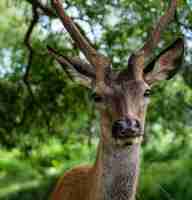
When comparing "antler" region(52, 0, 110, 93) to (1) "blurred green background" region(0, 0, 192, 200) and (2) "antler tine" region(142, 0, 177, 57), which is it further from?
(1) "blurred green background" region(0, 0, 192, 200)

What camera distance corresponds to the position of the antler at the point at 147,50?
7.59 meters

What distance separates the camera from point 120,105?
23.2 ft

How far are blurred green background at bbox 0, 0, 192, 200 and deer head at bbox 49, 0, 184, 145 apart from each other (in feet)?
4.35

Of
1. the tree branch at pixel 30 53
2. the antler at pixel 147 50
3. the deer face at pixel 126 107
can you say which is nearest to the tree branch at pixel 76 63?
the antler at pixel 147 50

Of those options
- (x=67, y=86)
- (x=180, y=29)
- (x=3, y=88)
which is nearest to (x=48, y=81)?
(x=67, y=86)

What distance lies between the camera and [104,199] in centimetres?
716

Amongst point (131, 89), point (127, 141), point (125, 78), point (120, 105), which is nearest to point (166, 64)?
point (125, 78)

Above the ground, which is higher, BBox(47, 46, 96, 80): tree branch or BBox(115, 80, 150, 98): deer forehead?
BBox(47, 46, 96, 80): tree branch

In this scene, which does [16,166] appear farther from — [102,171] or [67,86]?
[102,171]

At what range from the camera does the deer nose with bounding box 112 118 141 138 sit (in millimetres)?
6766

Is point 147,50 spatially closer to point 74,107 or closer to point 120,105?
point 120,105

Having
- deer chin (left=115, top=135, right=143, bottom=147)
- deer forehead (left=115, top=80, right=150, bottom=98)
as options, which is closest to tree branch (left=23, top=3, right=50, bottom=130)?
deer forehead (left=115, top=80, right=150, bottom=98)

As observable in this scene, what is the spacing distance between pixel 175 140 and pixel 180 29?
449 cm

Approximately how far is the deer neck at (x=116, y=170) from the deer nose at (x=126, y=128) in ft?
0.70
